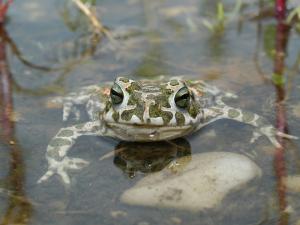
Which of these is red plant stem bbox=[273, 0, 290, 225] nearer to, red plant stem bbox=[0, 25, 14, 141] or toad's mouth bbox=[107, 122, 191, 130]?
toad's mouth bbox=[107, 122, 191, 130]

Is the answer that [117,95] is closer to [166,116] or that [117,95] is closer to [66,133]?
[166,116]

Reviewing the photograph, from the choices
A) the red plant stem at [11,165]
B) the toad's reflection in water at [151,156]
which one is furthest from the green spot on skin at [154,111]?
the red plant stem at [11,165]

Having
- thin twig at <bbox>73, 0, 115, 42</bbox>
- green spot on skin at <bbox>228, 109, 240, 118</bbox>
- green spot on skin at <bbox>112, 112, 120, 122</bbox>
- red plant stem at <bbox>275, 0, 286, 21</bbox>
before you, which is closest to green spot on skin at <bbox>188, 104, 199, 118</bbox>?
green spot on skin at <bbox>228, 109, 240, 118</bbox>

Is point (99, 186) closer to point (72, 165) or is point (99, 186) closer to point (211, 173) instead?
point (72, 165)

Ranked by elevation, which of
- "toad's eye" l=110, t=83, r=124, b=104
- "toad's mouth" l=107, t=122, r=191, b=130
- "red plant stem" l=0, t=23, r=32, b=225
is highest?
"toad's eye" l=110, t=83, r=124, b=104

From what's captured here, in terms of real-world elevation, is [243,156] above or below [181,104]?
below

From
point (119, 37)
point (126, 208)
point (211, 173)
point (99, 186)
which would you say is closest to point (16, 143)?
point (99, 186)

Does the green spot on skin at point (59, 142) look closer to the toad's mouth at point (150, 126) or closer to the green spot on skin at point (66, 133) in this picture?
the green spot on skin at point (66, 133)
